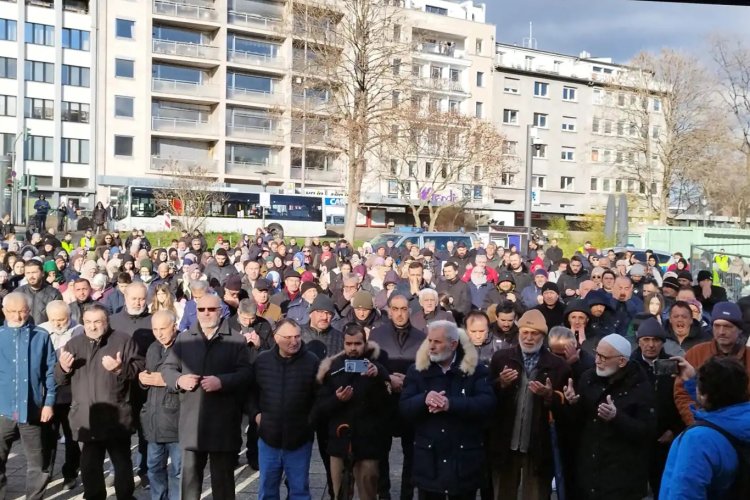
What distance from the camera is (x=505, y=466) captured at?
218 inches

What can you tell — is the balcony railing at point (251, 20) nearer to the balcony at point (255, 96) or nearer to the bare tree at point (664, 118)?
the balcony at point (255, 96)

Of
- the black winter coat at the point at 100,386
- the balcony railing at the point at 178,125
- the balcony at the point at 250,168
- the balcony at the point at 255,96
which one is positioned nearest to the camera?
the black winter coat at the point at 100,386

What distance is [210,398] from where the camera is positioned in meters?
5.70

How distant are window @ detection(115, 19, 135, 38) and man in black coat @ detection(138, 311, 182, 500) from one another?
166 ft

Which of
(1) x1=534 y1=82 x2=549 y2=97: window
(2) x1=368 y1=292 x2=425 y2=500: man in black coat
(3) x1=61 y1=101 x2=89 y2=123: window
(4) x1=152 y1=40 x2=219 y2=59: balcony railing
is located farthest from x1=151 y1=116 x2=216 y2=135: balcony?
(2) x1=368 y1=292 x2=425 y2=500: man in black coat

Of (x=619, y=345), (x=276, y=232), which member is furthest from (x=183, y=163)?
(x=619, y=345)

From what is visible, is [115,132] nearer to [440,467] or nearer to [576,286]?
[576,286]

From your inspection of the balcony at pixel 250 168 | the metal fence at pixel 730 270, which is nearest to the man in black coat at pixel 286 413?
the metal fence at pixel 730 270

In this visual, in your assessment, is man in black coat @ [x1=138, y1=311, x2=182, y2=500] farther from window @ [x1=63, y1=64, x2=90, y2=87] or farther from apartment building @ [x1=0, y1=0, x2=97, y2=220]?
window @ [x1=63, y1=64, x2=90, y2=87]

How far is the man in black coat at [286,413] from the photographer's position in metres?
5.57

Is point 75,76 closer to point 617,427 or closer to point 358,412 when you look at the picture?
point 358,412

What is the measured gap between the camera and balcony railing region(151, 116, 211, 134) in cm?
5300

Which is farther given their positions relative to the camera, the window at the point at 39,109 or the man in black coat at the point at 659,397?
the window at the point at 39,109

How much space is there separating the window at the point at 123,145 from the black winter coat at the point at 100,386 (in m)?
Result: 49.4
